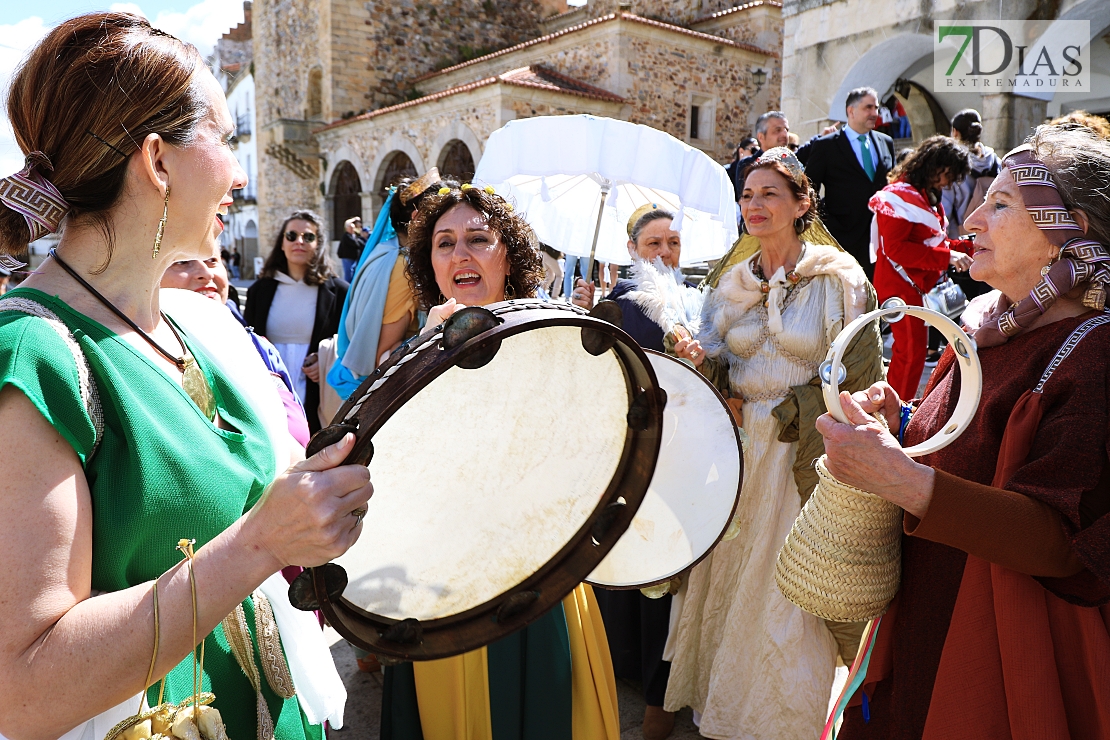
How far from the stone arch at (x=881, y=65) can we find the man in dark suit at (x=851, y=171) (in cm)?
395

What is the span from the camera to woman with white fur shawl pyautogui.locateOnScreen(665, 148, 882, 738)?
277 centimetres

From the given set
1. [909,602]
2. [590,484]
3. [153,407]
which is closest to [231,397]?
[153,407]

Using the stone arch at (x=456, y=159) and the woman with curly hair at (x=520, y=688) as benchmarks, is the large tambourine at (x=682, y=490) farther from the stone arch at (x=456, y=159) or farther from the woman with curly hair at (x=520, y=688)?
the stone arch at (x=456, y=159)

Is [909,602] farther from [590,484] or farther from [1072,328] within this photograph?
[590,484]

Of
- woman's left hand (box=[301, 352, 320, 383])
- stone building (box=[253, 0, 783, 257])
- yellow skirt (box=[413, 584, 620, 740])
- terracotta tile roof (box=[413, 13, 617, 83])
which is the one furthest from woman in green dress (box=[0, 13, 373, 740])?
terracotta tile roof (box=[413, 13, 617, 83])

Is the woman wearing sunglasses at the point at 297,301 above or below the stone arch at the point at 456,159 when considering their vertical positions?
below

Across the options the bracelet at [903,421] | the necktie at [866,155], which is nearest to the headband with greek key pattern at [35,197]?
the bracelet at [903,421]

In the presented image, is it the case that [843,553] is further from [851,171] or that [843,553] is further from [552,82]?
[552,82]

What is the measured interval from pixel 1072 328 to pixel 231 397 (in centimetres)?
171

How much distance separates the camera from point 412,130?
1900 centimetres

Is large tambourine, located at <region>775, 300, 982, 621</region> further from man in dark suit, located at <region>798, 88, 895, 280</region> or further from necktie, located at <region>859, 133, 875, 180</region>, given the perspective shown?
necktie, located at <region>859, 133, 875, 180</region>

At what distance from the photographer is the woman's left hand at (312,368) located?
4.62m

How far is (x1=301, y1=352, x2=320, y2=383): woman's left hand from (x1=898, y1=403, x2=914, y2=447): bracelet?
11.3 ft

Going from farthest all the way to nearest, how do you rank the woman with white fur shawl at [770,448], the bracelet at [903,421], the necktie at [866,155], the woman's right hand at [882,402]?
the necktie at [866,155] → the woman with white fur shawl at [770,448] → the bracelet at [903,421] → the woman's right hand at [882,402]
